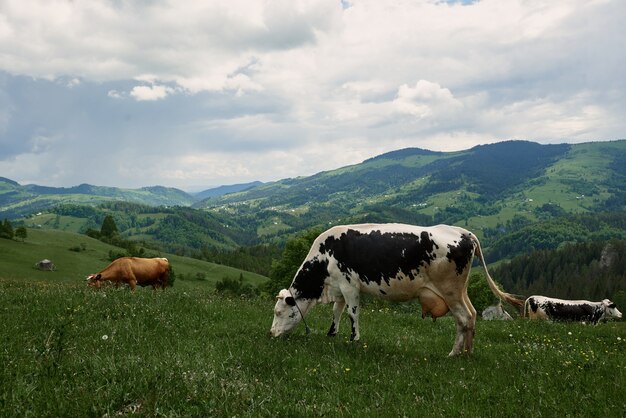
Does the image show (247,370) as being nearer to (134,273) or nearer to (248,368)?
A: (248,368)

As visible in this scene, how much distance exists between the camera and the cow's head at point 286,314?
40.7ft

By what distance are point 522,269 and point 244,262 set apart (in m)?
129

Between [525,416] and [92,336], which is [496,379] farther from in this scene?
[92,336]

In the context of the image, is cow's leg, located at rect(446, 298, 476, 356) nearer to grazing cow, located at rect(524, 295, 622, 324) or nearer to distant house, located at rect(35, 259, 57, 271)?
grazing cow, located at rect(524, 295, 622, 324)

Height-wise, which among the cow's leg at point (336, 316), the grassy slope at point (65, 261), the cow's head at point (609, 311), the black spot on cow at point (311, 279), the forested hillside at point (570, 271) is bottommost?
the forested hillside at point (570, 271)

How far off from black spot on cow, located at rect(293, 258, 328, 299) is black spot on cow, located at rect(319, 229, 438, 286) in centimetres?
55

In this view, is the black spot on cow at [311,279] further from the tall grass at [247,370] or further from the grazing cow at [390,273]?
the tall grass at [247,370]

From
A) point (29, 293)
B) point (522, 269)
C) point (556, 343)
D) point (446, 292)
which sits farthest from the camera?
point (522, 269)

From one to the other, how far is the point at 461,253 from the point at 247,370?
612 cm

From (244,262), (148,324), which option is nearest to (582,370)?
(148,324)

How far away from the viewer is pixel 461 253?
431 inches

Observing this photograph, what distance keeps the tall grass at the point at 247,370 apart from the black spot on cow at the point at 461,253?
2277 mm

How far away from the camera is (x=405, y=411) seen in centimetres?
624

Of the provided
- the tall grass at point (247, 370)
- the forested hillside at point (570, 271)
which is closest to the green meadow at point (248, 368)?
the tall grass at point (247, 370)
